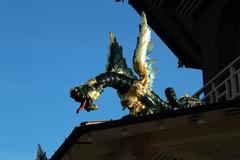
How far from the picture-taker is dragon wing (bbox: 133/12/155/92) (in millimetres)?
14219

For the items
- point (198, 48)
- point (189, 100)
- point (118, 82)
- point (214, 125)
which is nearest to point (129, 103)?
point (118, 82)

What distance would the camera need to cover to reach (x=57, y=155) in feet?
45.8

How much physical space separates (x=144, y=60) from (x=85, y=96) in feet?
6.14

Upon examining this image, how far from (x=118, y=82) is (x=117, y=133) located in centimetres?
208

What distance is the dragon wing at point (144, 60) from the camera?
46.6 ft

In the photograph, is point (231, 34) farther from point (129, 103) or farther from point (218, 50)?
point (129, 103)

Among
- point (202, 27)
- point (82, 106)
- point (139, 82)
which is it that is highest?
point (202, 27)

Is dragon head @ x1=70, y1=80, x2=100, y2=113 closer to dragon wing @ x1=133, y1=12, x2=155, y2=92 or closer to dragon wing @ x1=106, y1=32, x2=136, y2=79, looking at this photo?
dragon wing @ x1=106, y1=32, x2=136, y2=79

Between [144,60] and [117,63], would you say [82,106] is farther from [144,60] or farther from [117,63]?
[144,60]

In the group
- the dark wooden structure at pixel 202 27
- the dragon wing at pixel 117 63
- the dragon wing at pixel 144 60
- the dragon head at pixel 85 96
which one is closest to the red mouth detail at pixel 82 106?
the dragon head at pixel 85 96

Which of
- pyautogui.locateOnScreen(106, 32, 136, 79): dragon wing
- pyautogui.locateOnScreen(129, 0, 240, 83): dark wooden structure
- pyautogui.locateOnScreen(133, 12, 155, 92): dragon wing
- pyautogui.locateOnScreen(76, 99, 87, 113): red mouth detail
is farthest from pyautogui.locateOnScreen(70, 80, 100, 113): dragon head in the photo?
pyautogui.locateOnScreen(129, 0, 240, 83): dark wooden structure

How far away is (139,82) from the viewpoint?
1423cm

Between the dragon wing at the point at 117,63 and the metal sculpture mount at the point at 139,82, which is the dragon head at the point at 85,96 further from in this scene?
the dragon wing at the point at 117,63

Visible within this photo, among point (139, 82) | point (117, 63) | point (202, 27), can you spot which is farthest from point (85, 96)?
point (202, 27)
